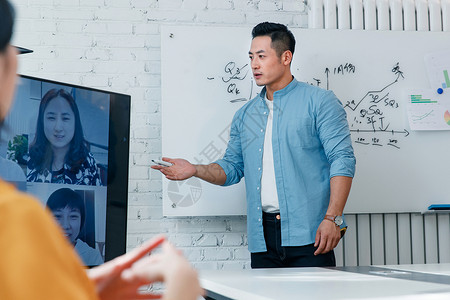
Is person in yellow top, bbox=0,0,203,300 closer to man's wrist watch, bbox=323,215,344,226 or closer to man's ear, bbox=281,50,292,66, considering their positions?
man's wrist watch, bbox=323,215,344,226

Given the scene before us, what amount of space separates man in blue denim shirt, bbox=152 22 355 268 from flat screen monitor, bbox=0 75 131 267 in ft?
0.93

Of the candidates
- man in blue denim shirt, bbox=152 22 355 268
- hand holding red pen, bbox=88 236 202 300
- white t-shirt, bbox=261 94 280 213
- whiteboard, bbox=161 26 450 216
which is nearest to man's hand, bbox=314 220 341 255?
man in blue denim shirt, bbox=152 22 355 268

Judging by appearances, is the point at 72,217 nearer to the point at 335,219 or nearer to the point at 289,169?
the point at 289,169

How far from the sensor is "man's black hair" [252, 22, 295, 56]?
302 cm

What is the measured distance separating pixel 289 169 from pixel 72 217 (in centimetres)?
99

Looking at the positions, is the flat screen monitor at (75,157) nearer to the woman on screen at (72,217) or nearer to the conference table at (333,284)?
the woman on screen at (72,217)

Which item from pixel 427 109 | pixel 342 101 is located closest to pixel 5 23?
pixel 342 101

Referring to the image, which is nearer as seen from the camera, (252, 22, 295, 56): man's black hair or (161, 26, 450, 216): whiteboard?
(252, 22, 295, 56): man's black hair

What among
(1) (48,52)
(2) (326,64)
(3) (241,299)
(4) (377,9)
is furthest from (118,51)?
(3) (241,299)

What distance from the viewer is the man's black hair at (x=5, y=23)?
57 centimetres

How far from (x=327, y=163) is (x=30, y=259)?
96.9 inches

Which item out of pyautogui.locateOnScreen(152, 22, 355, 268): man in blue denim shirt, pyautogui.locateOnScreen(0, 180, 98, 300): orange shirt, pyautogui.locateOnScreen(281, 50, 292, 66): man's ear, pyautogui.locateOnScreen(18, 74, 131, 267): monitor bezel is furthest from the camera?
pyautogui.locateOnScreen(281, 50, 292, 66): man's ear

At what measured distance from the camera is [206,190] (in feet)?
11.0

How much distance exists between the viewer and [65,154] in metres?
2.39
